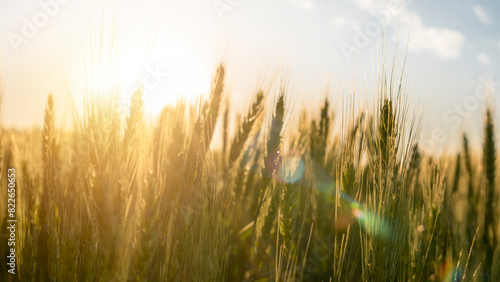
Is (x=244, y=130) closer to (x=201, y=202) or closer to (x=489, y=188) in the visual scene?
(x=201, y=202)

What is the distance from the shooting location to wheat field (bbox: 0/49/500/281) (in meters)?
1.29

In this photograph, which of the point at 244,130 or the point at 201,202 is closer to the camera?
the point at 201,202

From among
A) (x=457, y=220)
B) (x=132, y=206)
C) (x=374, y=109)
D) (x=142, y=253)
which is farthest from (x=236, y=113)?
(x=457, y=220)

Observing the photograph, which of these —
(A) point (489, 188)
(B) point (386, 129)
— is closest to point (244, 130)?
(B) point (386, 129)

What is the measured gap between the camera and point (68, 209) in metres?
1.82

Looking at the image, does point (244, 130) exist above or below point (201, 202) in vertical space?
above

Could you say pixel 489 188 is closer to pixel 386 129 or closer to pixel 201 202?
pixel 386 129

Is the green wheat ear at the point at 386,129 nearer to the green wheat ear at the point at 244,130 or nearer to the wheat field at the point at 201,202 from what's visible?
the wheat field at the point at 201,202

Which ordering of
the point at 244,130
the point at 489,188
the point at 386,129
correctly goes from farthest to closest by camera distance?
the point at 489,188 < the point at 244,130 < the point at 386,129

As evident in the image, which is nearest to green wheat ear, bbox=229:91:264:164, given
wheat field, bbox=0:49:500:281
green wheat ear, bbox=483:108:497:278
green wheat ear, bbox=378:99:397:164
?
wheat field, bbox=0:49:500:281

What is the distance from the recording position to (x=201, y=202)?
1.76 metres

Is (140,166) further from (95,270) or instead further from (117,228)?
(95,270)

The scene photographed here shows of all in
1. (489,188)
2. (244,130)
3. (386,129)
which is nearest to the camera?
(386,129)

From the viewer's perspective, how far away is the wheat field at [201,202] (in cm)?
129
